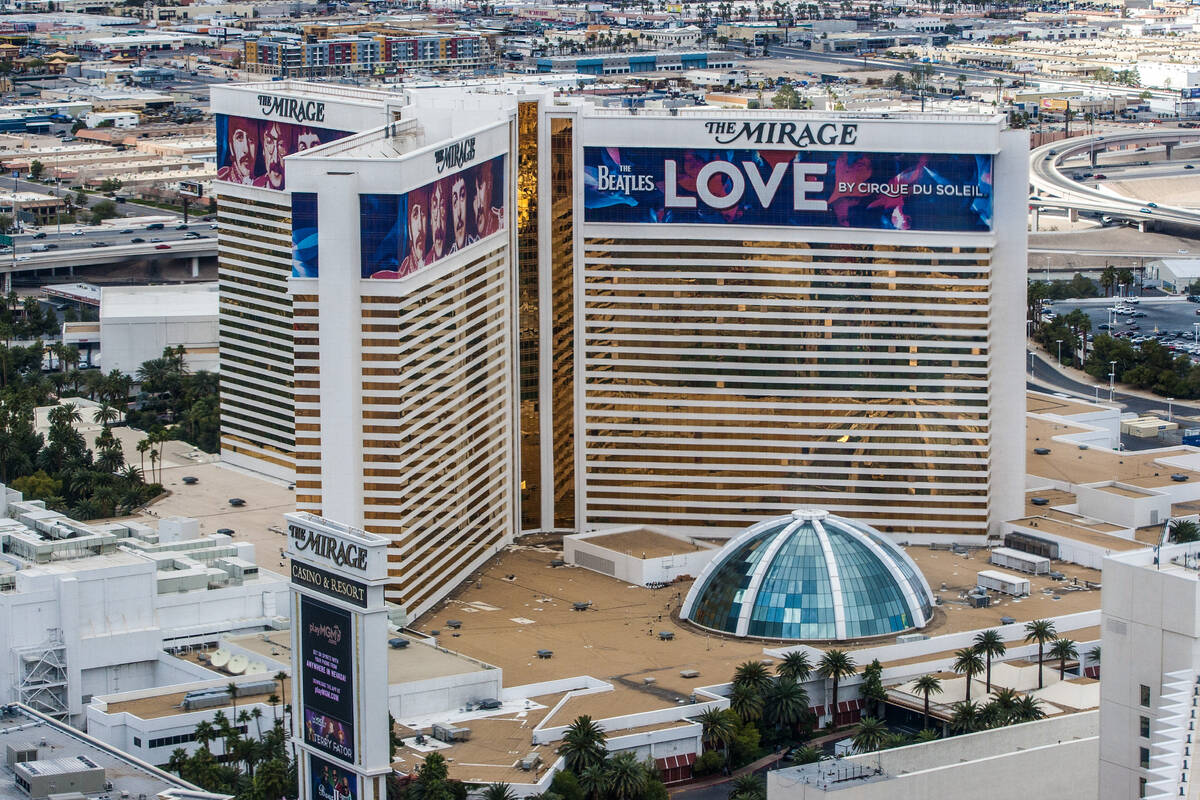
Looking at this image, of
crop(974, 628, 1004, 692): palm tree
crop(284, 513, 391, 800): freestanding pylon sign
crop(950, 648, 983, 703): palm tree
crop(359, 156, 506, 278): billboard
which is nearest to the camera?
crop(284, 513, 391, 800): freestanding pylon sign

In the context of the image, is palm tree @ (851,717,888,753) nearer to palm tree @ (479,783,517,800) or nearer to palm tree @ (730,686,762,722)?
palm tree @ (730,686,762,722)

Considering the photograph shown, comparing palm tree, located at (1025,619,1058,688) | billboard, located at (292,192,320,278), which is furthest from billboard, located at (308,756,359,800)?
palm tree, located at (1025,619,1058,688)

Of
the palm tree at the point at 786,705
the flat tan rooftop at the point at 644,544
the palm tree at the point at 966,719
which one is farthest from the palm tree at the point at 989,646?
the flat tan rooftop at the point at 644,544

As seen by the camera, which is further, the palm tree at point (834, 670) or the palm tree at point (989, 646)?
the palm tree at point (989, 646)

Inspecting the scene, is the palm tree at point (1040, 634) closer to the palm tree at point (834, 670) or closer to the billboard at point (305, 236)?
the palm tree at point (834, 670)

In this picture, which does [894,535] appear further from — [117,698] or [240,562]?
[117,698]

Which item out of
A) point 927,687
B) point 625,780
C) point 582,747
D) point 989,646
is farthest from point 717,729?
point 989,646

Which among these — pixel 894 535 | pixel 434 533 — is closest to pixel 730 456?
pixel 894 535
